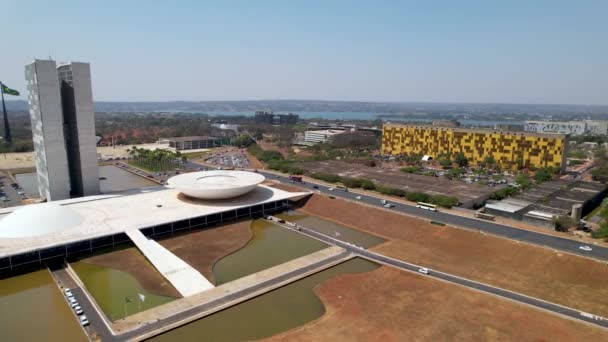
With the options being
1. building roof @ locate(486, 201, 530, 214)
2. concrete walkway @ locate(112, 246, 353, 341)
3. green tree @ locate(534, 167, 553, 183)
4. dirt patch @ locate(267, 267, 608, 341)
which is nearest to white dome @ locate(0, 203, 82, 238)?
concrete walkway @ locate(112, 246, 353, 341)

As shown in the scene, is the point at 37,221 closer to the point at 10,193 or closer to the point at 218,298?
the point at 218,298

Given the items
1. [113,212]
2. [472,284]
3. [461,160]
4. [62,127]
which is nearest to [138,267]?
[113,212]

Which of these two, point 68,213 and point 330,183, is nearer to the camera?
point 68,213

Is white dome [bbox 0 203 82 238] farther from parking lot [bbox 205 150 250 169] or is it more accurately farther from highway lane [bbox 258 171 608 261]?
parking lot [bbox 205 150 250 169]

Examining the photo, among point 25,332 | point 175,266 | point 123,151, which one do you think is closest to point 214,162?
point 123,151

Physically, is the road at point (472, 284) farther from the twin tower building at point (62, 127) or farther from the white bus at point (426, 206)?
the twin tower building at point (62, 127)

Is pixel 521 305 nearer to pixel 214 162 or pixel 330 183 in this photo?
pixel 330 183
